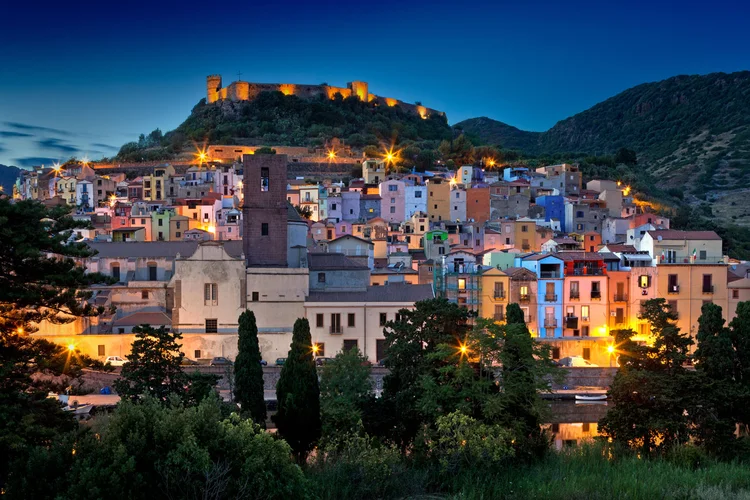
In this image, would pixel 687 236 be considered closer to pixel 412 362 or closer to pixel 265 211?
pixel 265 211

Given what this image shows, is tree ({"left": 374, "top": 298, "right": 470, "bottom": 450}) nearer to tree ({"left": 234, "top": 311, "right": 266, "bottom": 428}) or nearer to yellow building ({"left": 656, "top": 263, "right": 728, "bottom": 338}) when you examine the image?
tree ({"left": 234, "top": 311, "right": 266, "bottom": 428})

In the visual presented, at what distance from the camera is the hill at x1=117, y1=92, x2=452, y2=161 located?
272ft

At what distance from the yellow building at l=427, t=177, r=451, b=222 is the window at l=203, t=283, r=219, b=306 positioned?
27.3 metres

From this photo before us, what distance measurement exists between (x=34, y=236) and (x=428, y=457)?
9.21 m

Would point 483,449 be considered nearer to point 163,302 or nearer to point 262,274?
point 262,274

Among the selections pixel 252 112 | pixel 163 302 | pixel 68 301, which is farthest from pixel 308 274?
pixel 252 112

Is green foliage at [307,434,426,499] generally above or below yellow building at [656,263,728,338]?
below

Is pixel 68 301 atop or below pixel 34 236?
below

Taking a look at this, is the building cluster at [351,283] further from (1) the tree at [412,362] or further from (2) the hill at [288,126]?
(2) the hill at [288,126]

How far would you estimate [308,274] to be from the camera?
30391 mm

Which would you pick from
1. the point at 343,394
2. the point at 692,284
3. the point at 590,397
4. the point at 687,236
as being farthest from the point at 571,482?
the point at 687,236

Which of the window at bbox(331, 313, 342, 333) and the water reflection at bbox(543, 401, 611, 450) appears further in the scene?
the window at bbox(331, 313, 342, 333)

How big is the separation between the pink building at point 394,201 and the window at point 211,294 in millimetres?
26922

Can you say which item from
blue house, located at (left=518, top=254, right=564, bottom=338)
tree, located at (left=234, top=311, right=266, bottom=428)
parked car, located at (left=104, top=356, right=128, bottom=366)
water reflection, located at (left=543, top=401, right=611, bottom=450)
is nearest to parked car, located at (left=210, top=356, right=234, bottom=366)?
parked car, located at (left=104, top=356, right=128, bottom=366)
